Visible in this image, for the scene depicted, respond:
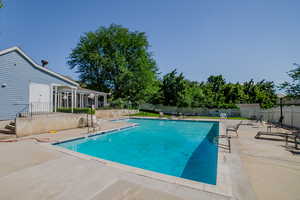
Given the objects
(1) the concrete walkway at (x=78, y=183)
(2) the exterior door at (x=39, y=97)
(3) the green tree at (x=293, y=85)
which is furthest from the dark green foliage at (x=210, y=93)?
(1) the concrete walkway at (x=78, y=183)

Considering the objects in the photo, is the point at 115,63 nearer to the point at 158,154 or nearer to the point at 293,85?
the point at 158,154

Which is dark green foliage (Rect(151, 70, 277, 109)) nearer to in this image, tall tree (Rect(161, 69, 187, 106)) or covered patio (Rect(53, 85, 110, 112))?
tall tree (Rect(161, 69, 187, 106))

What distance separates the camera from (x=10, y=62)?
391 inches

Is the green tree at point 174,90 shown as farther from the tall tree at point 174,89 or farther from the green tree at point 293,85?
the green tree at point 293,85

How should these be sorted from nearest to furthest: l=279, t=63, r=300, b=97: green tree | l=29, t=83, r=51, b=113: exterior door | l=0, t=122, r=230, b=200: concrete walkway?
1. l=0, t=122, r=230, b=200: concrete walkway
2. l=29, t=83, r=51, b=113: exterior door
3. l=279, t=63, r=300, b=97: green tree

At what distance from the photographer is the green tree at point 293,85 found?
12.7m

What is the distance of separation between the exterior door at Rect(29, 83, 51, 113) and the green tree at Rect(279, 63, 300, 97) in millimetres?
20499

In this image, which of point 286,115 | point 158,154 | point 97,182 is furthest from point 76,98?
point 286,115

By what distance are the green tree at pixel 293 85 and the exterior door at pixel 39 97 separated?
67.3ft

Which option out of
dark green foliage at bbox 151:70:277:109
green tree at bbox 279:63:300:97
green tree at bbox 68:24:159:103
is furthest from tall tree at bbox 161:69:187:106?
green tree at bbox 279:63:300:97

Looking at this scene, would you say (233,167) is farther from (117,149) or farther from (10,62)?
(10,62)

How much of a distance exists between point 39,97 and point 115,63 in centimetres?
1603

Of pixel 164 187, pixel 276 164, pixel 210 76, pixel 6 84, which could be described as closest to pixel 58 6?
pixel 6 84

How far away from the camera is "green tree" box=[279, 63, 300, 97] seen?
498 inches
